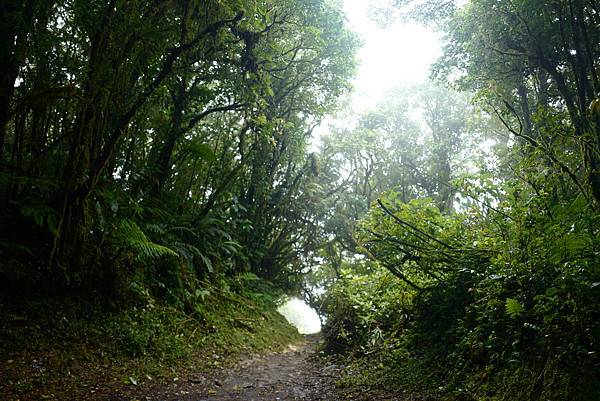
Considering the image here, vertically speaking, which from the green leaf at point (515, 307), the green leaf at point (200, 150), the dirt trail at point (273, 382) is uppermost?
the green leaf at point (200, 150)

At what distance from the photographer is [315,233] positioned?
50.8 feet

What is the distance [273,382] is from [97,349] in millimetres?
2515

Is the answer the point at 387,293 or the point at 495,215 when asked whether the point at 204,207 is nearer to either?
the point at 387,293

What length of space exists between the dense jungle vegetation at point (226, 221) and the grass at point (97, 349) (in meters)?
0.03

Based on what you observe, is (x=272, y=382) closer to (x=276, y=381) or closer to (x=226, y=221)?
(x=276, y=381)

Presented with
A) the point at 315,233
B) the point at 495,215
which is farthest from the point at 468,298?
the point at 315,233

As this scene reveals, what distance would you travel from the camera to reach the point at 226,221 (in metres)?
11.4

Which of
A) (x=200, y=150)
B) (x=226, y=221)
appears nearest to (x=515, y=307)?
(x=200, y=150)

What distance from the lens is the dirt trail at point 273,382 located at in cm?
483

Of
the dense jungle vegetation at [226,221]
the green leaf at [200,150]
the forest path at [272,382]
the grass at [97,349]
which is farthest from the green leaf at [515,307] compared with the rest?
the green leaf at [200,150]

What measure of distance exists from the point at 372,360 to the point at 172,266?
14.1 feet

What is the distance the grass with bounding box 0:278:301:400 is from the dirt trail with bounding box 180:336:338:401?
491mm

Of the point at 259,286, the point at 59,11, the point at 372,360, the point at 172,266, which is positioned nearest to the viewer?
the point at 59,11

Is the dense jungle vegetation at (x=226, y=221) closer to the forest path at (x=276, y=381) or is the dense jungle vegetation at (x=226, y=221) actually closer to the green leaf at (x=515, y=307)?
the green leaf at (x=515, y=307)
